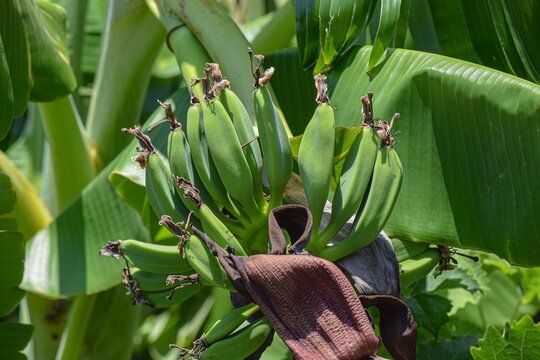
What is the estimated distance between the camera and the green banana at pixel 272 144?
91 cm

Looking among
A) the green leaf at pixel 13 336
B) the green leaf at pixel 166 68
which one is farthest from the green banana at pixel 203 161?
the green leaf at pixel 166 68

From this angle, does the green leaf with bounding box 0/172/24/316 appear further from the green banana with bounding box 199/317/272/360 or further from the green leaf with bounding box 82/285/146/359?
the green banana with bounding box 199/317/272/360

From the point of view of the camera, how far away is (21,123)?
8.89 ft

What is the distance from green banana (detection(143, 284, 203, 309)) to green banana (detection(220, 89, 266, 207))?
126mm

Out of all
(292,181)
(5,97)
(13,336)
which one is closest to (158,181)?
(292,181)

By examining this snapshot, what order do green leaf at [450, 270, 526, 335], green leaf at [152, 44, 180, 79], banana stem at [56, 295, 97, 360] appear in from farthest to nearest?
green leaf at [152, 44, 180, 79], green leaf at [450, 270, 526, 335], banana stem at [56, 295, 97, 360]

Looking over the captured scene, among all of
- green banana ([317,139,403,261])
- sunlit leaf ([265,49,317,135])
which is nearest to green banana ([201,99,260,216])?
green banana ([317,139,403,261])

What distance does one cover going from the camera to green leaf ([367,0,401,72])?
1.08 metres

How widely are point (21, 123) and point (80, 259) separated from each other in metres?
1.41

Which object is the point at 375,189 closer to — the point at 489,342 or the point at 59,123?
the point at 489,342

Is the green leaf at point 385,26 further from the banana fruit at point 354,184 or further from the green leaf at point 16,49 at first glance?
the green leaf at point 16,49

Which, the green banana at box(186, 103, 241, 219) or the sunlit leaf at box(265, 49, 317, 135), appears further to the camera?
the sunlit leaf at box(265, 49, 317, 135)

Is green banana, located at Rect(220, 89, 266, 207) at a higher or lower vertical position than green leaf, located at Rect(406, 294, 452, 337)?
higher

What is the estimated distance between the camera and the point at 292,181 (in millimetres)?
979
